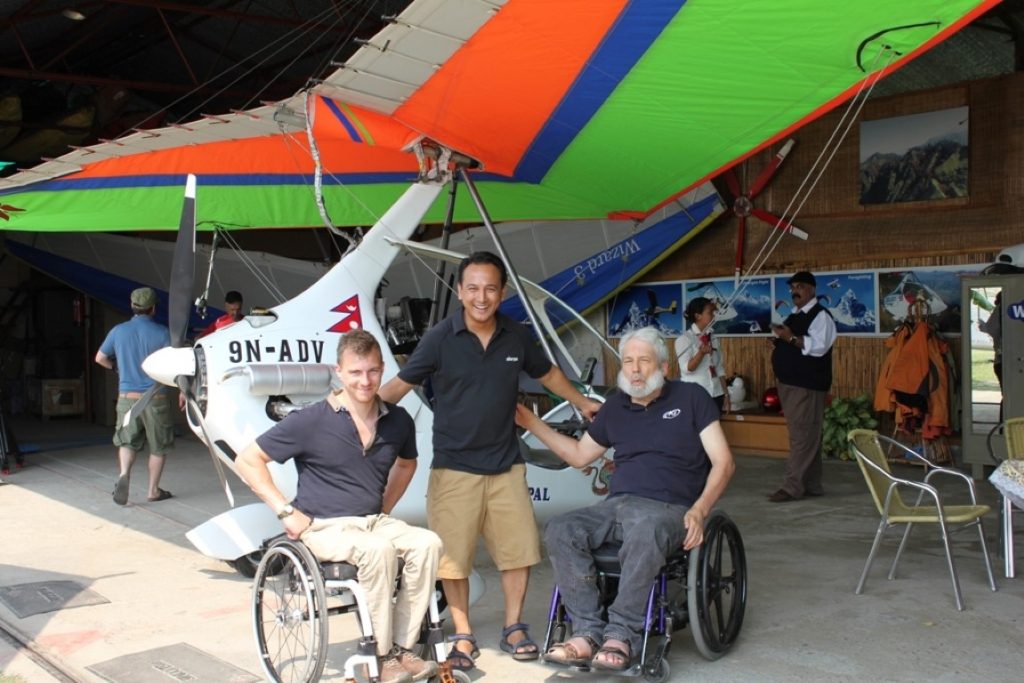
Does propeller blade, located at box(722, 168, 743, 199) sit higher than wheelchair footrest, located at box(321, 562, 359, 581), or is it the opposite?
propeller blade, located at box(722, 168, 743, 199)

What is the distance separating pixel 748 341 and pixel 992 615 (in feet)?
19.4

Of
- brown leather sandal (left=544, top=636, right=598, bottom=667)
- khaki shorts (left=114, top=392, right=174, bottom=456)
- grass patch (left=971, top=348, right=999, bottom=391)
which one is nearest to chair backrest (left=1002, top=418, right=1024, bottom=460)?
brown leather sandal (left=544, top=636, right=598, bottom=667)

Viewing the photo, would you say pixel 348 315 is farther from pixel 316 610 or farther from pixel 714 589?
pixel 714 589

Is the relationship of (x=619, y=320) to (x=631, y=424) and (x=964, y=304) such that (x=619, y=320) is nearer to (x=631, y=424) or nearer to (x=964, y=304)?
(x=964, y=304)

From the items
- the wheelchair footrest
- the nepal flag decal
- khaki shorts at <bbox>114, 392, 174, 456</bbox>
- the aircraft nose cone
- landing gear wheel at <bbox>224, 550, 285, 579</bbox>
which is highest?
the nepal flag decal

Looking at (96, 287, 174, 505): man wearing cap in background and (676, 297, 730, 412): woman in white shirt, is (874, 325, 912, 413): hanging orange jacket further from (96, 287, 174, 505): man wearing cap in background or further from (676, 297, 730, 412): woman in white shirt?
(96, 287, 174, 505): man wearing cap in background

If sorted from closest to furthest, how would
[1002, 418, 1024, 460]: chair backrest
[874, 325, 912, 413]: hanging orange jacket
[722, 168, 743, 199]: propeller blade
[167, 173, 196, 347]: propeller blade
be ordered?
[167, 173, 196, 347]: propeller blade
[1002, 418, 1024, 460]: chair backrest
[874, 325, 912, 413]: hanging orange jacket
[722, 168, 743, 199]: propeller blade

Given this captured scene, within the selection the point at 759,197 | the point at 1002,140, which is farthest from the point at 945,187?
the point at 759,197

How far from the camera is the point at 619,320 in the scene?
37.3 ft

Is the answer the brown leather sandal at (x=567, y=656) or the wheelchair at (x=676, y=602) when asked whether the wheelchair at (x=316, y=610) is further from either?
the wheelchair at (x=676, y=602)

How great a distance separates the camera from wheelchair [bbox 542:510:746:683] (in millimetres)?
3625

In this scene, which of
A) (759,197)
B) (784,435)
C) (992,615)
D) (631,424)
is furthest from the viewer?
(759,197)

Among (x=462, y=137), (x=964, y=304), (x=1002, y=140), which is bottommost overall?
(x=964, y=304)

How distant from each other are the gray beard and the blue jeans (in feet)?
1.33
